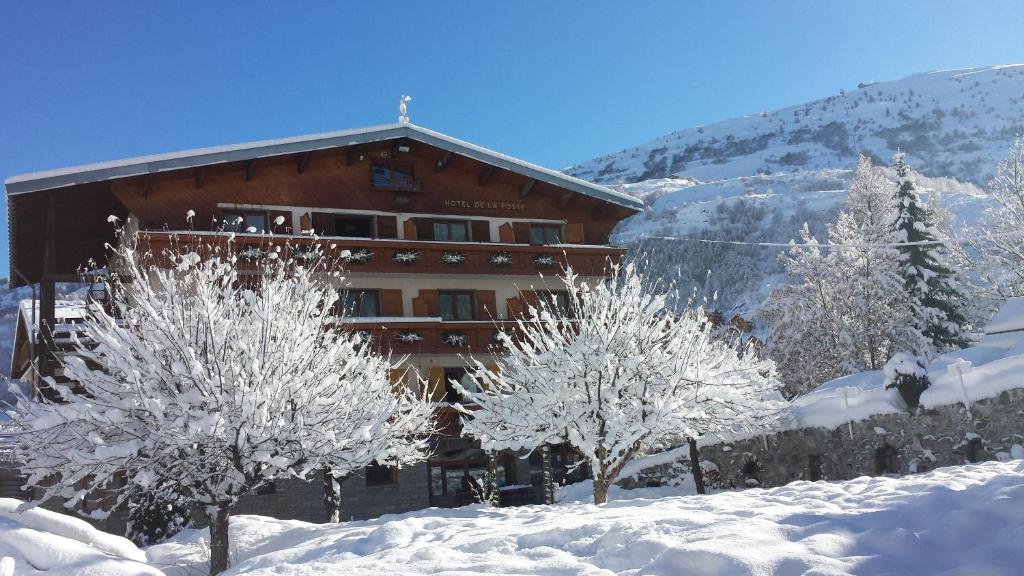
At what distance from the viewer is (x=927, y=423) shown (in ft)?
59.5

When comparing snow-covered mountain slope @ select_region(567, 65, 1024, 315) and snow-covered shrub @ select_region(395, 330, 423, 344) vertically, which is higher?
snow-covered mountain slope @ select_region(567, 65, 1024, 315)

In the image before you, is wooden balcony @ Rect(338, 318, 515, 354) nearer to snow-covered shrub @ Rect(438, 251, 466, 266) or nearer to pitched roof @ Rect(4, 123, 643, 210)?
snow-covered shrub @ Rect(438, 251, 466, 266)

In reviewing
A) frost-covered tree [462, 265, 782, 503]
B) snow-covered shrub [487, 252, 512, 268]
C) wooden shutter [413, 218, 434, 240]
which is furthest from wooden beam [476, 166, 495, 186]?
frost-covered tree [462, 265, 782, 503]

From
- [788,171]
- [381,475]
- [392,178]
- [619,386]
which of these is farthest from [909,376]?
[788,171]

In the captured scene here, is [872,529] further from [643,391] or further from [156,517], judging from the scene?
[156,517]

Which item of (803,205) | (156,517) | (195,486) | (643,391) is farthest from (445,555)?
(803,205)

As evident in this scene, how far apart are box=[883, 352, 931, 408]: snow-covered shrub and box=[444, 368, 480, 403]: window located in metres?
12.0

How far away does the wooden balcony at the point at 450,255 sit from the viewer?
22.9m

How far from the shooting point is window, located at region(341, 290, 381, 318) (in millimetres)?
24281

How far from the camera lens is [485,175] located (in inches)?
1088

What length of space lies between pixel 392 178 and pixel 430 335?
575 centimetres

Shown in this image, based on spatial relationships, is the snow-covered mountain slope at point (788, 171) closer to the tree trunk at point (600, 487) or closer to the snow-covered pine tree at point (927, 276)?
the snow-covered pine tree at point (927, 276)

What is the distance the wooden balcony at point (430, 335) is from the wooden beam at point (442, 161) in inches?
228

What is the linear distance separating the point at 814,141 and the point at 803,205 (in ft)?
232
